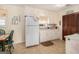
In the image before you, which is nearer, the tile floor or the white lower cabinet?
the tile floor

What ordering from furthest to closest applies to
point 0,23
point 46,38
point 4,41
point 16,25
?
1. point 46,38
2. point 4,41
3. point 16,25
4. point 0,23

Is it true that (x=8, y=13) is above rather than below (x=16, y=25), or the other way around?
above

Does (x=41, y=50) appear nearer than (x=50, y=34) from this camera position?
Yes

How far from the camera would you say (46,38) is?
8.58 feet

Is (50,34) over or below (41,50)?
over

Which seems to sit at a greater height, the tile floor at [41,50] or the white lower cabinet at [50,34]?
the white lower cabinet at [50,34]

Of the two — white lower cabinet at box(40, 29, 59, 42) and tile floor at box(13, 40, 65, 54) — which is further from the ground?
white lower cabinet at box(40, 29, 59, 42)

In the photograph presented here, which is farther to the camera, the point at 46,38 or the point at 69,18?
the point at 46,38

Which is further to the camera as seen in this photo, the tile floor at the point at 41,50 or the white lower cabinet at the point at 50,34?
the white lower cabinet at the point at 50,34

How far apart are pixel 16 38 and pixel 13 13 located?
0.52 meters
